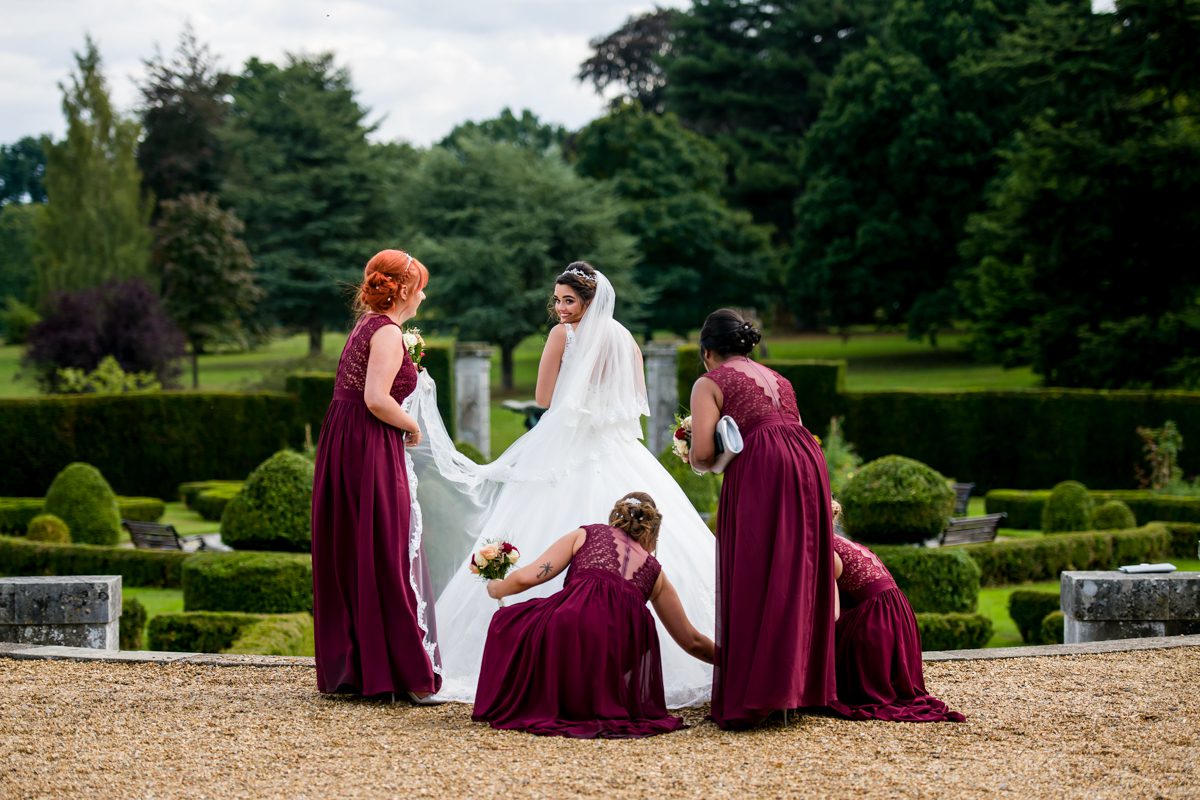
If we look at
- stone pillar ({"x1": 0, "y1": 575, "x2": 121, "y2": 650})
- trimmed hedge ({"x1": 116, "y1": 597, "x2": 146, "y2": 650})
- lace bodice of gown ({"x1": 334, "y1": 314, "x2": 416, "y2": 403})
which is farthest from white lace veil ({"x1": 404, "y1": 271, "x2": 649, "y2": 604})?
trimmed hedge ({"x1": 116, "y1": 597, "x2": 146, "y2": 650})

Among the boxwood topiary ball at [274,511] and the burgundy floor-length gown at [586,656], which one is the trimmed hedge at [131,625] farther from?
the burgundy floor-length gown at [586,656]

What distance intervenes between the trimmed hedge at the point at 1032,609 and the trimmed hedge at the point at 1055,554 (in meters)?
2.67

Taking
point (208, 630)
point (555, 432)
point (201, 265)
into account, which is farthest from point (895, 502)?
point (201, 265)

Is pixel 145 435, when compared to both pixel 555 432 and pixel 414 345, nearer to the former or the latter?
pixel 414 345

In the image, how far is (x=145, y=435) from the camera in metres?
20.6

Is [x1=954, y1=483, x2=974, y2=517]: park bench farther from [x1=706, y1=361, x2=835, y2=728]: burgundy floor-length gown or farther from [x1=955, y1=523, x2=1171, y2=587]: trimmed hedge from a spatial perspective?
[x1=706, y1=361, x2=835, y2=728]: burgundy floor-length gown

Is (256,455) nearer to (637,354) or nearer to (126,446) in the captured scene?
(126,446)

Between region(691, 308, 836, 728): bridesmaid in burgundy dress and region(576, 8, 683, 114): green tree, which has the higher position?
region(576, 8, 683, 114): green tree

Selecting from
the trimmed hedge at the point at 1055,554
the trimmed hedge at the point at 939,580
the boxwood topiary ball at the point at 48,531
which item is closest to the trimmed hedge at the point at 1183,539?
the trimmed hedge at the point at 1055,554

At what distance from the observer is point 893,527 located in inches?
439

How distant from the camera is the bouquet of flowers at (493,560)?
16.5ft

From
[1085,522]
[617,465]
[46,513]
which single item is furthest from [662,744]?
[46,513]

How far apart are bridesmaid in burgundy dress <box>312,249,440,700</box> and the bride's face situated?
64 cm

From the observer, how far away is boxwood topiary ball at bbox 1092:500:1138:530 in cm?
1362
